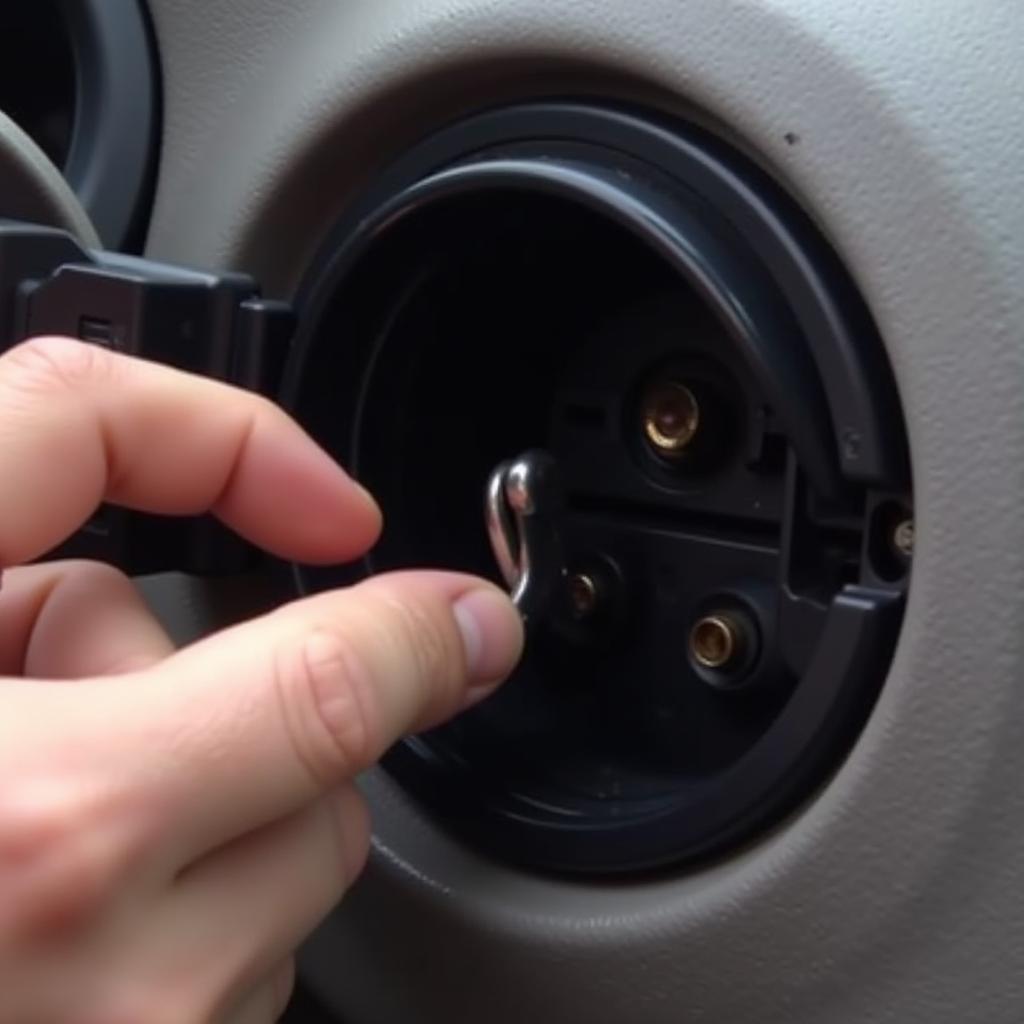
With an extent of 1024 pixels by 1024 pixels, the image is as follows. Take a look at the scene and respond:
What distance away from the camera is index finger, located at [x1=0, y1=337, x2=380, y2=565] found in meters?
0.56

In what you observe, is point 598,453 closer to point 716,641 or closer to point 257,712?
point 716,641

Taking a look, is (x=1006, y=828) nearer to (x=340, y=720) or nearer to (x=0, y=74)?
(x=340, y=720)

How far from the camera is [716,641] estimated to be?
0.67m

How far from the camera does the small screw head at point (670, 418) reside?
689 millimetres

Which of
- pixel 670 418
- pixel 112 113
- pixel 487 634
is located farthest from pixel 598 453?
pixel 112 113

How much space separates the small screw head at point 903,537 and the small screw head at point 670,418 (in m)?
0.13

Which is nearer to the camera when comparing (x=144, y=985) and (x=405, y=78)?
(x=144, y=985)

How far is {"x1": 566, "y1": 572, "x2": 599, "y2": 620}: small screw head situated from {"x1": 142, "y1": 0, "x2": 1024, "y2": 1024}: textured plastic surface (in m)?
0.09

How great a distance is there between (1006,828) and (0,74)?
607 mm

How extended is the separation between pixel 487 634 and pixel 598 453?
0.15 meters

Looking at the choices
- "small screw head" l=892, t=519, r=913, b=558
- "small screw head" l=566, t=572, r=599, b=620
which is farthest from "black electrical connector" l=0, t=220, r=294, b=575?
"small screw head" l=892, t=519, r=913, b=558

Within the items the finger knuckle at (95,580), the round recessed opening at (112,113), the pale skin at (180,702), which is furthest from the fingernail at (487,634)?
the round recessed opening at (112,113)

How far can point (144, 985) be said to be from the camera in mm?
503

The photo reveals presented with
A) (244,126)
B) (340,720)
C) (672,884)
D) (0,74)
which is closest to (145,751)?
(340,720)
